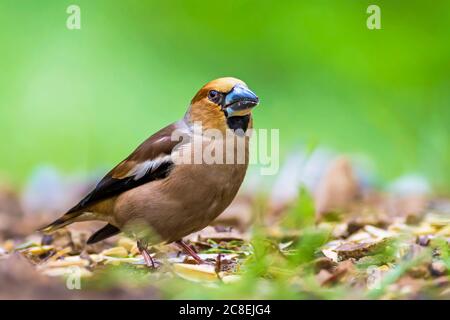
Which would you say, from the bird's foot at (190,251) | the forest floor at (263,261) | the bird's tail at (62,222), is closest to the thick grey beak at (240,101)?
the forest floor at (263,261)

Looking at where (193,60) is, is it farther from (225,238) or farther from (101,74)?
(225,238)

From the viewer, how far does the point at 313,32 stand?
7.23 meters

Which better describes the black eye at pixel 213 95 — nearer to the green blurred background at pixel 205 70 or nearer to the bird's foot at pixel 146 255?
the bird's foot at pixel 146 255

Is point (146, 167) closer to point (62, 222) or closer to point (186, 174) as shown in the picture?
point (186, 174)

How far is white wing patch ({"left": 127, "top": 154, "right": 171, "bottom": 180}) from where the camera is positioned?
3912 mm

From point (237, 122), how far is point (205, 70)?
3.17m

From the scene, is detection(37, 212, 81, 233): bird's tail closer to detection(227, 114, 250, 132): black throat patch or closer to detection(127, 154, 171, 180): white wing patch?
detection(127, 154, 171, 180): white wing patch

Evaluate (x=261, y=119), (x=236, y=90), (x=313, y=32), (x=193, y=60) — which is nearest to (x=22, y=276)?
(x=236, y=90)

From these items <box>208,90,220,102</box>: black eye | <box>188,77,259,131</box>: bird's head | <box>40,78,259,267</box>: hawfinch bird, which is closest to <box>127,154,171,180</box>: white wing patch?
<box>40,78,259,267</box>: hawfinch bird

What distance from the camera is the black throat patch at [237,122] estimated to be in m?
3.90

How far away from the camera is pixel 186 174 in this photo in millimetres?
3777

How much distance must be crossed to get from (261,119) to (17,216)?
206 centimetres

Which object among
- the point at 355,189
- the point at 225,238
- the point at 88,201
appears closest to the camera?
the point at 88,201

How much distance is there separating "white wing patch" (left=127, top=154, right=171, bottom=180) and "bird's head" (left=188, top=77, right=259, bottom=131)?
254mm
